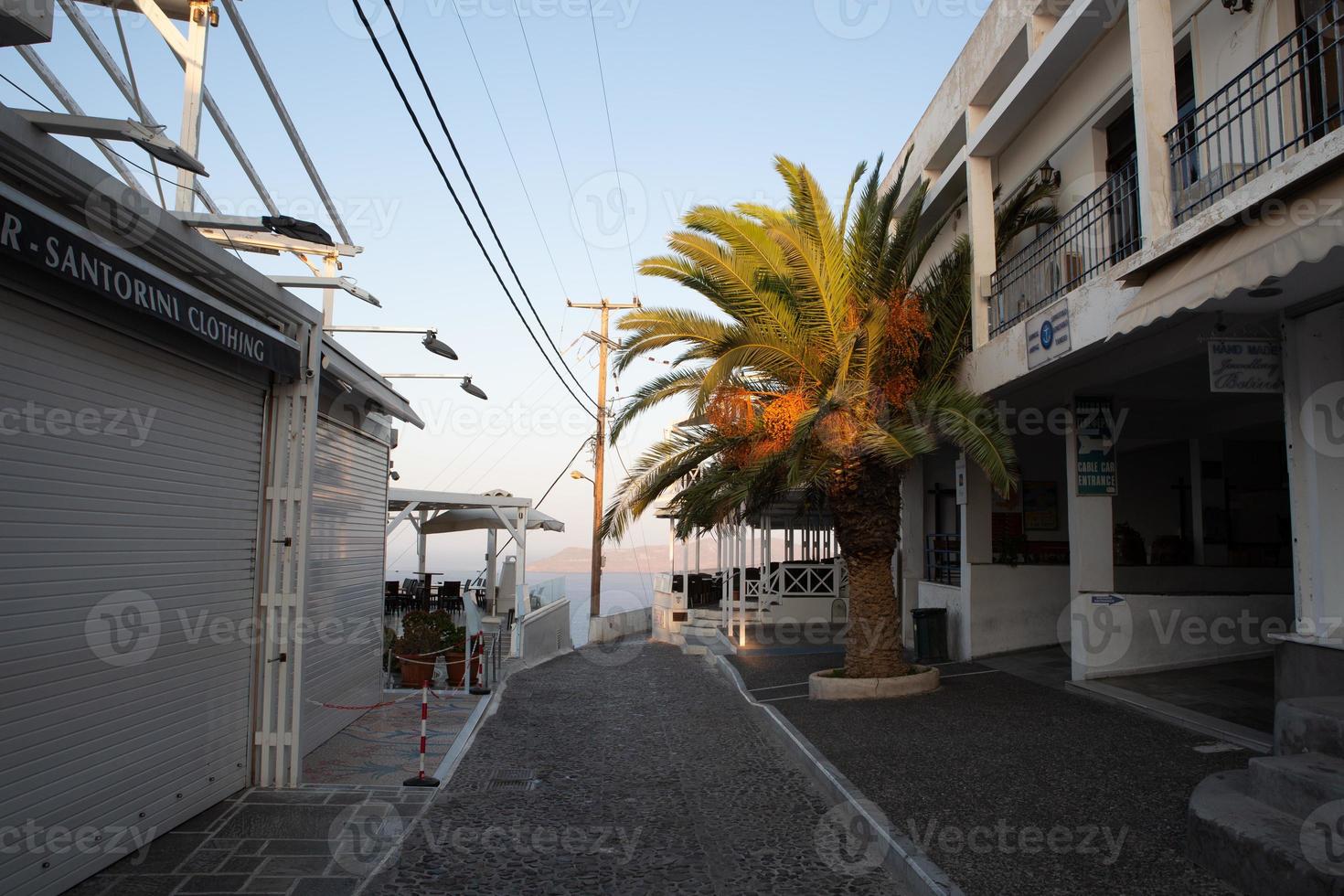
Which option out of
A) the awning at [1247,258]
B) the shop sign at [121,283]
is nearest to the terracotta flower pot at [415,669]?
the shop sign at [121,283]

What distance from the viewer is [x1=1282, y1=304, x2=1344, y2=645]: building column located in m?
7.43

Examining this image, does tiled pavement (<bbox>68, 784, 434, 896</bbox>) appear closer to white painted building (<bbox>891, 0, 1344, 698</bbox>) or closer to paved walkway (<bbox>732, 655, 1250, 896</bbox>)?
paved walkway (<bbox>732, 655, 1250, 896</bbox>)

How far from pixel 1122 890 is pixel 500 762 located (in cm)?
579

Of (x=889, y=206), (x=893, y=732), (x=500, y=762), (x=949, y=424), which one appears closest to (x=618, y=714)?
(x=500, y=762)

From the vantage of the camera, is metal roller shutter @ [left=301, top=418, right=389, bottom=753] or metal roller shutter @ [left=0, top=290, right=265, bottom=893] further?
metal roller shutter @ [left=301, top=418, right=389, bottom=753]

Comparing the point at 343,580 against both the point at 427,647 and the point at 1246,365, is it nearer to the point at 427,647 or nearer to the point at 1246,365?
the point at 427,647

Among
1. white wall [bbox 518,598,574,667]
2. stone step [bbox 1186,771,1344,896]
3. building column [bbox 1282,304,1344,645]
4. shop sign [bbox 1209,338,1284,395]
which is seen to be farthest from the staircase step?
white wall [bbox 518,598,574,667]

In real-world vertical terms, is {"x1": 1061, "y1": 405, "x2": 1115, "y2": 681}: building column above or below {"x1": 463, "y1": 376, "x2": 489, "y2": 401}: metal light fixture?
below

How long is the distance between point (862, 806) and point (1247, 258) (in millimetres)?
4662

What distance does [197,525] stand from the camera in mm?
6980

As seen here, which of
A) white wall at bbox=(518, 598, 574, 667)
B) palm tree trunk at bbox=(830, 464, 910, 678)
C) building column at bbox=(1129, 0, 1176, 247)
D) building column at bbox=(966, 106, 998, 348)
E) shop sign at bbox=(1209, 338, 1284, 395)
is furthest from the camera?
white wall at bbox=(518, 598, 574, 667)

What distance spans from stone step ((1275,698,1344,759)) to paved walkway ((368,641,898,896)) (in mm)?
2625

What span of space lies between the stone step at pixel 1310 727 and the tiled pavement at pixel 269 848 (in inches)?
225

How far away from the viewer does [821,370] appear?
37.6ft
